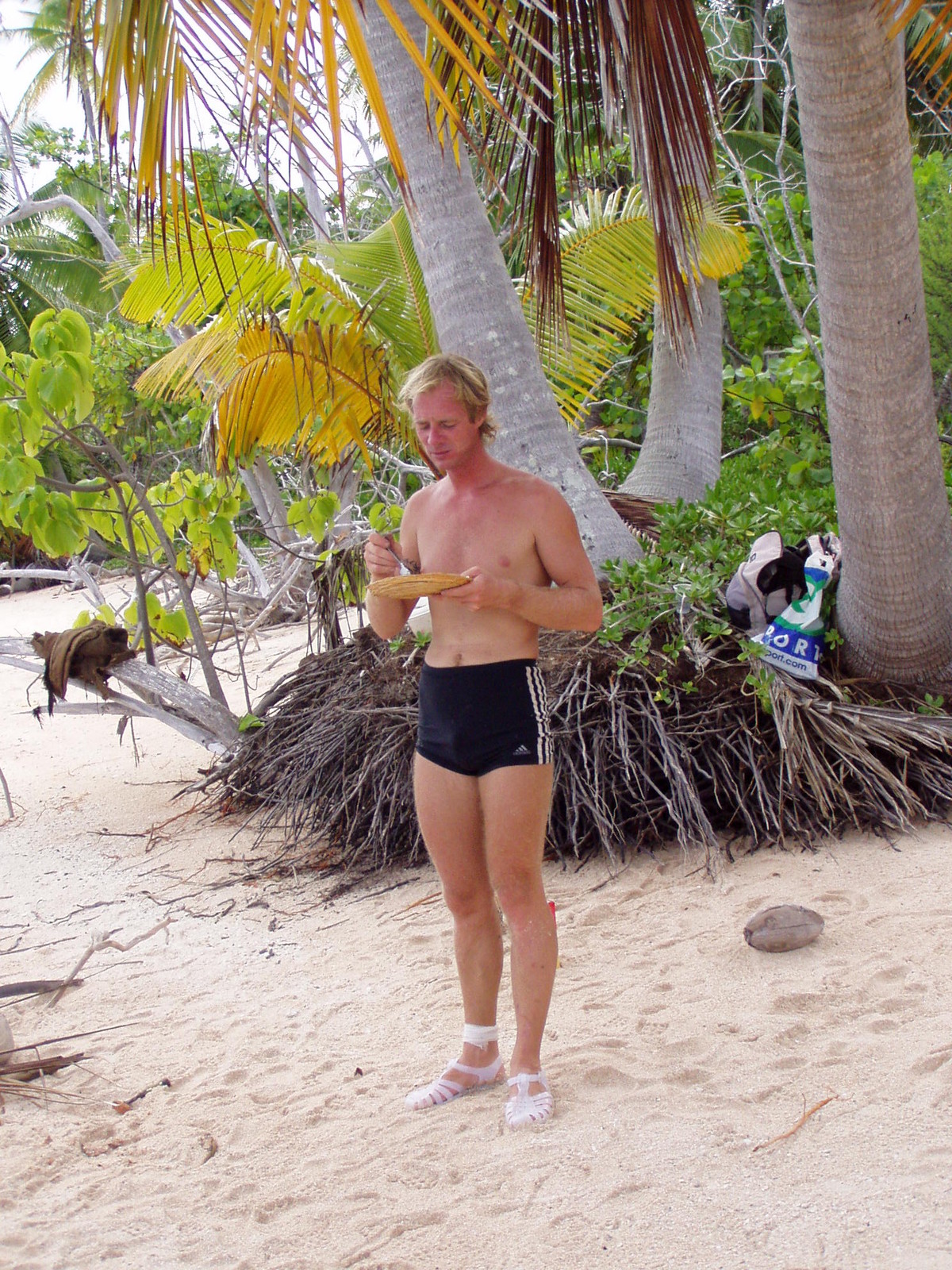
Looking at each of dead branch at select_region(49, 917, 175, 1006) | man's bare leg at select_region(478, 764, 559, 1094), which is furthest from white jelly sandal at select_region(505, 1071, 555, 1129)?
dead branch at select_region(49, 917, 175, 1006)

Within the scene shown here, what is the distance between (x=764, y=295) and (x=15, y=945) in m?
7.50

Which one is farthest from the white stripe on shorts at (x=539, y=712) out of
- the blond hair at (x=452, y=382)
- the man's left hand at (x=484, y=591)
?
the blond hair at (x=452, y=382)

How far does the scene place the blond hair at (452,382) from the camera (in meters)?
2.88

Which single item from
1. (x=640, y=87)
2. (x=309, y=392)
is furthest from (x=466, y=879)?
(x=309, y=392)

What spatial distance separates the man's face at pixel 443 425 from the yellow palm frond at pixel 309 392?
10.9ft

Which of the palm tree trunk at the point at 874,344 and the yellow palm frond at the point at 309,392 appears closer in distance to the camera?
the palm tree trunk at the point at 874,344

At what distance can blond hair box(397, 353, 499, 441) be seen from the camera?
288cm

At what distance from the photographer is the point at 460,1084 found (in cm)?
312

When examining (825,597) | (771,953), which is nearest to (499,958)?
(771,953)

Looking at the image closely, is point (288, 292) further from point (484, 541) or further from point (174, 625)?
point (484, 541)

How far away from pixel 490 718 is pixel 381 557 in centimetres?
55

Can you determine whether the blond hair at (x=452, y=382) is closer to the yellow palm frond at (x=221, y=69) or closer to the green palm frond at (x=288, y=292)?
the yellow palm frond at (x=221, y=69)

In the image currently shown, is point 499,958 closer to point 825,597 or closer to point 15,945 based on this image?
point 825,597

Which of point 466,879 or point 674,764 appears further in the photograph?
point 674,764
